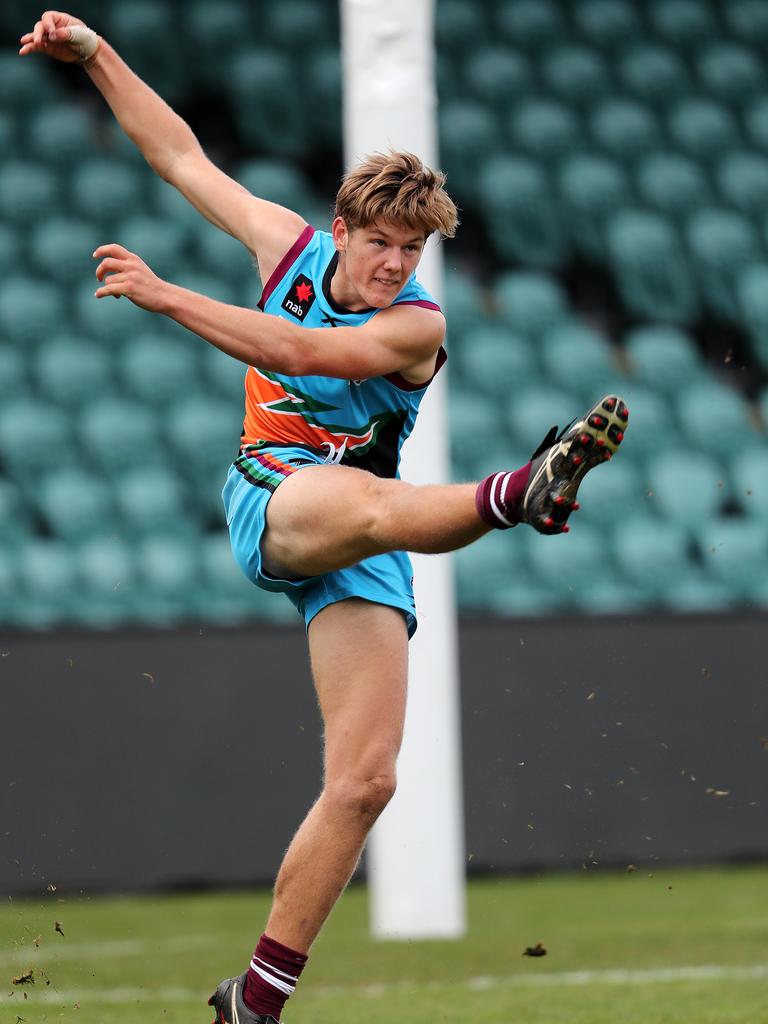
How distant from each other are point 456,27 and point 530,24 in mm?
526

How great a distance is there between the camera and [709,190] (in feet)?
37.5

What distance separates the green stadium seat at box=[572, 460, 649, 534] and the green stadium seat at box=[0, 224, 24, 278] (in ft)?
12.3

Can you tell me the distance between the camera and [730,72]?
38.7ft

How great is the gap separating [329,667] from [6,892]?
4581 mm

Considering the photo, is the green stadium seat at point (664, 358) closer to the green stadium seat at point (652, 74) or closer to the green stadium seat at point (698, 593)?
the green stadium seat at point (698, 593)


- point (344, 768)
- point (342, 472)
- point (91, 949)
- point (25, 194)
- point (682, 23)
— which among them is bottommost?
point (91, 949)

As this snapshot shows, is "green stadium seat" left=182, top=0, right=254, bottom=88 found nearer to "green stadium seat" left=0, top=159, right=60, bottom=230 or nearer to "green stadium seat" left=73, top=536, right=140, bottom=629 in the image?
"green stadium seat" left=0, top=159, right=60, bottom=230

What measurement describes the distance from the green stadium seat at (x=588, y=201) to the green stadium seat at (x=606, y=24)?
1070 mm

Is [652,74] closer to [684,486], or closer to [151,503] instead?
[684,486]

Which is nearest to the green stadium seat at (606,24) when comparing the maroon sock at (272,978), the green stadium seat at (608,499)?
the green stadium seat at (608,499)

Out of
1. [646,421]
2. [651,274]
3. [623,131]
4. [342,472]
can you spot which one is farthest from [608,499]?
[342,472]

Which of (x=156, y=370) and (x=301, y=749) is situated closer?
(x=301, y=749)

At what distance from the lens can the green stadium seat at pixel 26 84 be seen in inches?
430

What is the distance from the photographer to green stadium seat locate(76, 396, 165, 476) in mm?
9664
